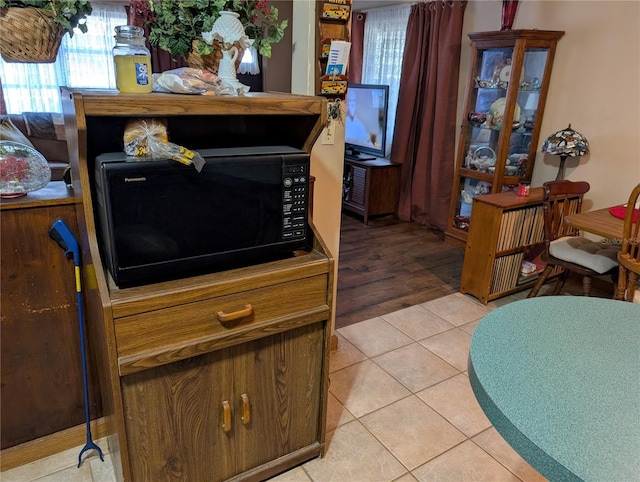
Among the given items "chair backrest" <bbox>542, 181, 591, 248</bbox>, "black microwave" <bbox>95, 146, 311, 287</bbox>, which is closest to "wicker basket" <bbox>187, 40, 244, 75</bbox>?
"black microwave" <bbox>95, 146, 311, 287</bbox>

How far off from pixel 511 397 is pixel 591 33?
337cm

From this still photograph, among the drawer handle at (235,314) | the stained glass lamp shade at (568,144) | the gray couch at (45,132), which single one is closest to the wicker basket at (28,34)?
the drawer handle at (235,314)

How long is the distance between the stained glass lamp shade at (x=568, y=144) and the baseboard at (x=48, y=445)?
317 cm

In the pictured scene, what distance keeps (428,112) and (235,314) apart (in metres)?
3.74

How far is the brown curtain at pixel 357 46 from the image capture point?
17.4 feet

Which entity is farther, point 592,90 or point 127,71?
point 592,90

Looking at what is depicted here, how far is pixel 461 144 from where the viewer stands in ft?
13.4

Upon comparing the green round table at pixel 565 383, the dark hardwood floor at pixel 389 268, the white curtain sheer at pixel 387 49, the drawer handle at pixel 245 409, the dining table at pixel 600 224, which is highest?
the white curtain sheer at pixel 387 49

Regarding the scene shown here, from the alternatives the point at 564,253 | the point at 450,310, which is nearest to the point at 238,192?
the point at 450,310

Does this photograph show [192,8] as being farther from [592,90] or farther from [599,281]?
[599,281]

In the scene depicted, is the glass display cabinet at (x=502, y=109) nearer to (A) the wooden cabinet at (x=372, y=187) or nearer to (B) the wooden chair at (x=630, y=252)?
(A) the wooden cabinet at (x=372, y=187)

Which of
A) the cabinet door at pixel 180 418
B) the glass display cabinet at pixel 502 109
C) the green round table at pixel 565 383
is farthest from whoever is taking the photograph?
the glass display cabinet at pixel 502 109

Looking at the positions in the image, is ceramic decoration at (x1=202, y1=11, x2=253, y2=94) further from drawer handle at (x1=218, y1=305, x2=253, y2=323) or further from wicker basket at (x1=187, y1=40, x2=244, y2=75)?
Answer: drawer handle at (x1=218, y1=305, x2=253, y2=323)

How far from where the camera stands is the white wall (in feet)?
9.86
